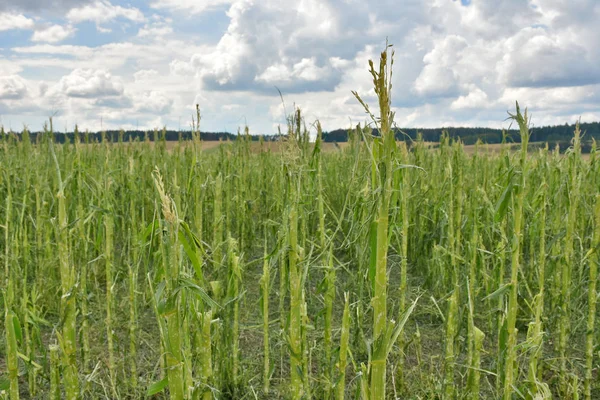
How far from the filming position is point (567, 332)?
238cm

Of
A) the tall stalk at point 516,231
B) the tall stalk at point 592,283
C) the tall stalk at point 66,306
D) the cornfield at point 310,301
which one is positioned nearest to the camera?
the cornfield at point 310,301

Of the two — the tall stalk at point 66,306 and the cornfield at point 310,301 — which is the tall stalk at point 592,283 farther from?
the tall stalk at point 66,306

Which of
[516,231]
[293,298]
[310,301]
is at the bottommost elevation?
[310,301]

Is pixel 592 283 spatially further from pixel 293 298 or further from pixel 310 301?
pixel 310 301

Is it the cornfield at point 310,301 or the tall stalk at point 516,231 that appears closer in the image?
the cornfield at point 310,301

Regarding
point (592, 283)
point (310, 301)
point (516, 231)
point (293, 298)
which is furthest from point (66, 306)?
point (592, 283)

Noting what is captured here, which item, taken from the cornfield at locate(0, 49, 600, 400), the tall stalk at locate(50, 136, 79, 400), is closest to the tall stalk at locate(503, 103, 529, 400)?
the cornfield at locate(0, 49, 600, 400)

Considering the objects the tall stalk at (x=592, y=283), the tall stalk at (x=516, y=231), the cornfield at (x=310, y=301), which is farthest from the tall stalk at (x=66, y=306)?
the tall stalk at (x=592, y=283)

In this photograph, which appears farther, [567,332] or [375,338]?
[567,332]

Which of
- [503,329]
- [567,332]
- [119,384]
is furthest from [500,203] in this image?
[119,384]

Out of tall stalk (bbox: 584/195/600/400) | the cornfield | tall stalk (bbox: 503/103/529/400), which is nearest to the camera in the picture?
the cornfield

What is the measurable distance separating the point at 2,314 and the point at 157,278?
1704 millimetres

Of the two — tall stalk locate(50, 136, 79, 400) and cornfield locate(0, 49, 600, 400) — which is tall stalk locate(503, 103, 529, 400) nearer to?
cornfield locate(0, 49, 600, 400)

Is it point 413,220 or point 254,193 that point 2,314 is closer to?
point 254,193
